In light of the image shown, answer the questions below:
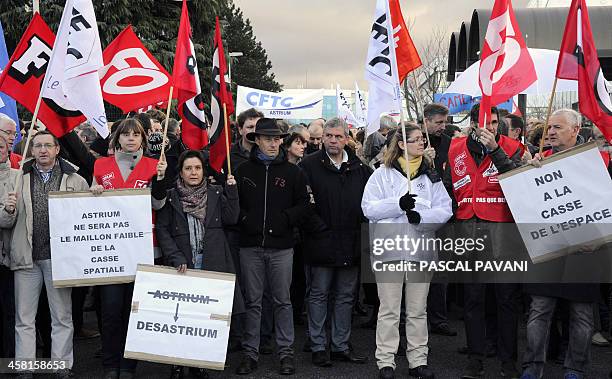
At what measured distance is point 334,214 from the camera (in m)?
7.54

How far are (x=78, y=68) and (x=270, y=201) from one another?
2194mm

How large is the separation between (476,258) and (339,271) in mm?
1321

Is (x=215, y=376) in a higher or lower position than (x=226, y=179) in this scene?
lower

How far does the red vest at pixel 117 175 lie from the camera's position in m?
6.98

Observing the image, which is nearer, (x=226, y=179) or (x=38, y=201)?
(x=38, y=201)

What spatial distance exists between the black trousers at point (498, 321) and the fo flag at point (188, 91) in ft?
9.48

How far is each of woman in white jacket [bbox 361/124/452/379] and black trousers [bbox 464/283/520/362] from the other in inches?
16.2

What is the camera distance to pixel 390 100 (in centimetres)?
740

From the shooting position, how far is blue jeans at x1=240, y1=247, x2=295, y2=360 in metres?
7.27

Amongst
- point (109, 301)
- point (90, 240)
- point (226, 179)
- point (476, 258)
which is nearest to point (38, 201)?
point (90, 240)

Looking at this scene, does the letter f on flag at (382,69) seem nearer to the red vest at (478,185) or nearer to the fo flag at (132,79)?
the red vest at (478,185)

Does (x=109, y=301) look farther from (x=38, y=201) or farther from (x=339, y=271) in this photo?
(x=339, y=271)

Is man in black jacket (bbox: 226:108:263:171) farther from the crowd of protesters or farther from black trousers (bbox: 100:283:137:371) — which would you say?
black trousers (bbox: 100:283:137:371)

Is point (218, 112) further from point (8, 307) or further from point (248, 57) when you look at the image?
point (248, 57)
